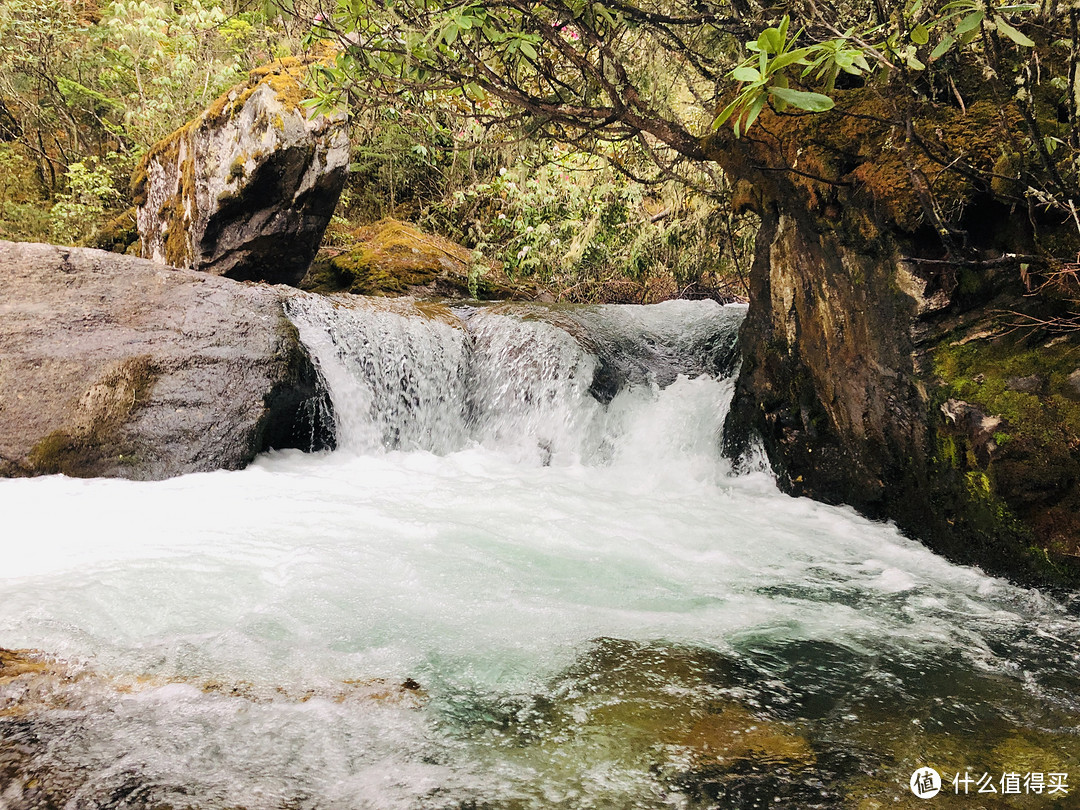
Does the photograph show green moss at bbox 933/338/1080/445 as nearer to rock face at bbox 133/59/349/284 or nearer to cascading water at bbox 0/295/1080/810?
cascading water at bbox 0/295/1080/810

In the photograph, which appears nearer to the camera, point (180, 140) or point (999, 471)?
point (999, 471)

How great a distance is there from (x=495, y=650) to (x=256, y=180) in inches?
261

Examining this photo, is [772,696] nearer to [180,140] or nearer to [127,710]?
[127,710]

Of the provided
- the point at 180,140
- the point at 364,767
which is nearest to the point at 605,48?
the point at 364,767

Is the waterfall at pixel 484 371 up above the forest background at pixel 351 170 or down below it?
below

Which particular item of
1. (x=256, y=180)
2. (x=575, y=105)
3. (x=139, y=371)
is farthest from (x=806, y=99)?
(x=256, y=180)

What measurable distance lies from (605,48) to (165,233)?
6482 mm

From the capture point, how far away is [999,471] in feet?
10.4

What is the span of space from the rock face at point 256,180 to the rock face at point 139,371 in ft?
5.81

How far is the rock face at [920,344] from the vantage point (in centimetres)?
311

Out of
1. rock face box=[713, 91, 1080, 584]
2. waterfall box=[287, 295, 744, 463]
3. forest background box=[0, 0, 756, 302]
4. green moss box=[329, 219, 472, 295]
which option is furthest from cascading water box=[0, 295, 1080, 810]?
green moss box=[329, 219, 472, 295]

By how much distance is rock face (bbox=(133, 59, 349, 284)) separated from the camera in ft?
24.0

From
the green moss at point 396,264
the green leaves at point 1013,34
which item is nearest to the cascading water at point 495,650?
the green leaves at point 1013,34

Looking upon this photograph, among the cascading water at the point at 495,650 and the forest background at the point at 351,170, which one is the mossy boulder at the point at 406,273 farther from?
the cascading water at the point at 495,650
